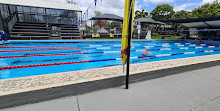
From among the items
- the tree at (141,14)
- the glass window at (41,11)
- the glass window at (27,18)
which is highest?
the tree at (141,14)

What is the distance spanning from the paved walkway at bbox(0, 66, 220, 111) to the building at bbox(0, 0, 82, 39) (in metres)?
11.3

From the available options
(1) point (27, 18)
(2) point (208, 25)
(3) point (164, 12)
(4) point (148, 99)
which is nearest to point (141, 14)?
(3) point (164, 12)

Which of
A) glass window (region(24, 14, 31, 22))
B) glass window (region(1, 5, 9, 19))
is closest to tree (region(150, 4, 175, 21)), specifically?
glass window (region(24, 14, 31, 22))

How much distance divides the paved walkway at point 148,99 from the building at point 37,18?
11.3m

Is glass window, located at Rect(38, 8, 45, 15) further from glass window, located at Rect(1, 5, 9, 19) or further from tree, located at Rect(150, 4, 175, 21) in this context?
tree, located at Rect(150, 4, 175, 21)

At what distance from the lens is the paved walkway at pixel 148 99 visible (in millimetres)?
1688

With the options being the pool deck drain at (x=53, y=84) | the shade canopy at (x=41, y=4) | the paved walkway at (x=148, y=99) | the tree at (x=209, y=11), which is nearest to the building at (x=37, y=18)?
the shade canopy at (x=41, y=4)

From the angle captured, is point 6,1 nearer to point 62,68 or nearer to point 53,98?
point 62,68

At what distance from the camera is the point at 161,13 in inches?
1334

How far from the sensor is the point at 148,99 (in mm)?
1916

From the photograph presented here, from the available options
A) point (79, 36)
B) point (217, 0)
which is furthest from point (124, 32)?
point (217, 0)

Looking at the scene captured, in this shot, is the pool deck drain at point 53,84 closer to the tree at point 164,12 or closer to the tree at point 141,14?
the tree at point 164,12

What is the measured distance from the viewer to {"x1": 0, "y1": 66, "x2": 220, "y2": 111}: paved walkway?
5.54 feet

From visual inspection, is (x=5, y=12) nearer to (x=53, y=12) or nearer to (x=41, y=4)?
(x=41, y=4)
